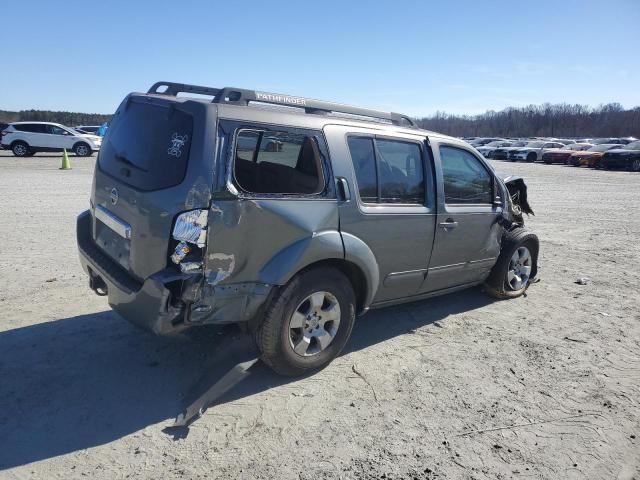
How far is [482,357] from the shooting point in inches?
164

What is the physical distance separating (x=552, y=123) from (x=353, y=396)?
116507mm

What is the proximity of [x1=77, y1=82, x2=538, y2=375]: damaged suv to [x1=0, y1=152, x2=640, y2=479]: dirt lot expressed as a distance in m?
0.48

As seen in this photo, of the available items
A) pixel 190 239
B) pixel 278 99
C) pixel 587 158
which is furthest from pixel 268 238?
pixel 587 158

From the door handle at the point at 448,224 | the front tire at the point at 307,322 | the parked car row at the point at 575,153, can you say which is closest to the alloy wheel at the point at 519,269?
the door handle at the point at 448,224

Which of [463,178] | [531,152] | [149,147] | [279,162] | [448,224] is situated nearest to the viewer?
[149,147]

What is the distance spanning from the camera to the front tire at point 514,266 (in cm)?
545

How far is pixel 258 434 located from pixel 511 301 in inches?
145

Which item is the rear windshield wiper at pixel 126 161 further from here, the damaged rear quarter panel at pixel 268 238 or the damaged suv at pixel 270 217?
the damaged rear quarter panel at pixel 268 238

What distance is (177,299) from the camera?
121 inches

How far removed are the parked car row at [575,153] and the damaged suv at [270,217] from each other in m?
28.7

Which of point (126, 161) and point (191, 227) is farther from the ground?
point (126, 161)

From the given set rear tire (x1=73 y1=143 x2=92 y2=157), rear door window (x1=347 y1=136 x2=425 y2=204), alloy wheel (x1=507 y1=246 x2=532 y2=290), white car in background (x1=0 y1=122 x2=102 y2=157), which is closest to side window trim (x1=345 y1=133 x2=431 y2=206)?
rear door window (x1=347 y1=136 x2=425 y2=204)

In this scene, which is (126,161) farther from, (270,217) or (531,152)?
(531,152)

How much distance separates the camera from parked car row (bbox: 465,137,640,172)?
28.1 metres
